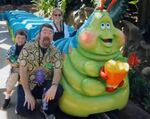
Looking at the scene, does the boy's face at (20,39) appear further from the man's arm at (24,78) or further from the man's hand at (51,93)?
the man's hand at (51,93)

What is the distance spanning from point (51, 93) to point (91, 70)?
1.75 ft

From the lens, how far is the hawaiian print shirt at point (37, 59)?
14.4 feet

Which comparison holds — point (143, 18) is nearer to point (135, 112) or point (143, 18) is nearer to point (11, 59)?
point (135, 112)

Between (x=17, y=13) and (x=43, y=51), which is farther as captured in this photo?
(x=17, y=13)

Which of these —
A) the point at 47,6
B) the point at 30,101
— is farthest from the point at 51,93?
the point at 47,6

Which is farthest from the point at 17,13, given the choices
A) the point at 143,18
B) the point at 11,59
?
the point at 11,59

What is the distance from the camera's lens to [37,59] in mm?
4414

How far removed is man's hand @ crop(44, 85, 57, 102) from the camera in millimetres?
4266

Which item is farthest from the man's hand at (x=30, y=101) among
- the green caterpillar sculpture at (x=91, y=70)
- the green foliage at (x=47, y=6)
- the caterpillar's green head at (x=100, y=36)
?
the green foliage at (x=47, y=6)

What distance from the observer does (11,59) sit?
4.86m

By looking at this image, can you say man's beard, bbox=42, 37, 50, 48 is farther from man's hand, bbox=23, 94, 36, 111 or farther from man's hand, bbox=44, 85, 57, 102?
man's hand, bbox=23, 94, 36, 111

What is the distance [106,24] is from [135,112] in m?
1.29

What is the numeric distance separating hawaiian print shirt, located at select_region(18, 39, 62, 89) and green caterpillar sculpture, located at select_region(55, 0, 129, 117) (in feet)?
0.57

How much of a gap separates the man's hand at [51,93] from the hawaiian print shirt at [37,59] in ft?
0.73
